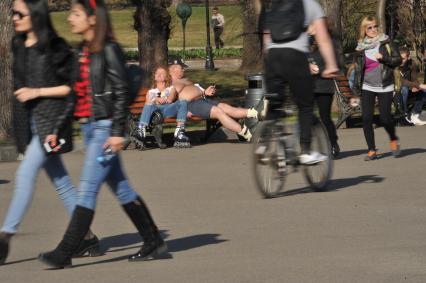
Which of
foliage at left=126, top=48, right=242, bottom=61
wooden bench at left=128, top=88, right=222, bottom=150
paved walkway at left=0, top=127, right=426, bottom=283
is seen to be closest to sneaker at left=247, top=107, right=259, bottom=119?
wooden bench at left=128, top=88, right=222, bottom=150

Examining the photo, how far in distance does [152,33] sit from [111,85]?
51.4ft

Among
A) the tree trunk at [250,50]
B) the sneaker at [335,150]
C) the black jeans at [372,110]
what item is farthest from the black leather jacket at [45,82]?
the tree trunk at [250,50]

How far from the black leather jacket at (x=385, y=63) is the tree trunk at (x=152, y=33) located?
921 cm

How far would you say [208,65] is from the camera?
3328 cm

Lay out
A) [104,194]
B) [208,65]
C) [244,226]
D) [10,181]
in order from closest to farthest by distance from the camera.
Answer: [244,226]
[104,194]
[10,181]
[208,65]

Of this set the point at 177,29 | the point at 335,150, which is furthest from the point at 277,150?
the point at 177,29

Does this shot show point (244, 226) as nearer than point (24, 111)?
No

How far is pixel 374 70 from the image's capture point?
13.3 m

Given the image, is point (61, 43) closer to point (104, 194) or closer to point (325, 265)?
point (325, 265)

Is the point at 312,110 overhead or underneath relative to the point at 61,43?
underneath

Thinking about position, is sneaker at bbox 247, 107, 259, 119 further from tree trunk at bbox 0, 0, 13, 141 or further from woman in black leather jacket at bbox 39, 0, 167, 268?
woman in black leather jacket at bbox 39, 0, 167, 268

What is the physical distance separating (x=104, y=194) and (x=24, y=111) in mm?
3866

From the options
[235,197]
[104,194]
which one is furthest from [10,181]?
[235,197]

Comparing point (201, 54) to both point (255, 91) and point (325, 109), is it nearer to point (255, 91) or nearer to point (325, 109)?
point (255, 91)
